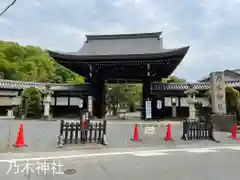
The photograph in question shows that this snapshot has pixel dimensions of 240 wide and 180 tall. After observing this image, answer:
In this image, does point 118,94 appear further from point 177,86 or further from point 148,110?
point 148,110

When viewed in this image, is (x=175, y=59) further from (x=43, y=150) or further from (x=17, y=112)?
(x=17, y=112)

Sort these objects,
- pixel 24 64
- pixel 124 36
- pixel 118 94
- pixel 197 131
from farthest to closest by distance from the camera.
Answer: pixel 24 64, pixel 118 94, pixel 124 36, pixel 197 131

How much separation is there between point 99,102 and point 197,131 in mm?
14797

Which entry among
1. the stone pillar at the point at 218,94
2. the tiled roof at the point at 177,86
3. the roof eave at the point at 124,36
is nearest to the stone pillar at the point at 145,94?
the tiled roof at the point at 177,86

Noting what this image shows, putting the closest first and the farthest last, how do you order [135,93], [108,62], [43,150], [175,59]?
1. [43,150]
2. [175,59]
3. [108,62]
4. [135,93]

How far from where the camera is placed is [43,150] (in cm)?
782

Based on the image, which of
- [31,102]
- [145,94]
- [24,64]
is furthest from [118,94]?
[24,64]

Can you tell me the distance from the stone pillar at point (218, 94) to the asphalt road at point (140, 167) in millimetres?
9182

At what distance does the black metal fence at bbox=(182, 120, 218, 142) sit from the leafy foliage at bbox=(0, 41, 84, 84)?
29.1m

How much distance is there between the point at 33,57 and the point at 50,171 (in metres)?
38.2

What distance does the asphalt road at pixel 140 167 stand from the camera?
16.0ft

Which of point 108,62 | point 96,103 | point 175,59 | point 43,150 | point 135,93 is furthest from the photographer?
point 135,93

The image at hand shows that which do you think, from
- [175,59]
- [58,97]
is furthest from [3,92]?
[175,59]

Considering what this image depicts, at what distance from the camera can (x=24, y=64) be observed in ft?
122
